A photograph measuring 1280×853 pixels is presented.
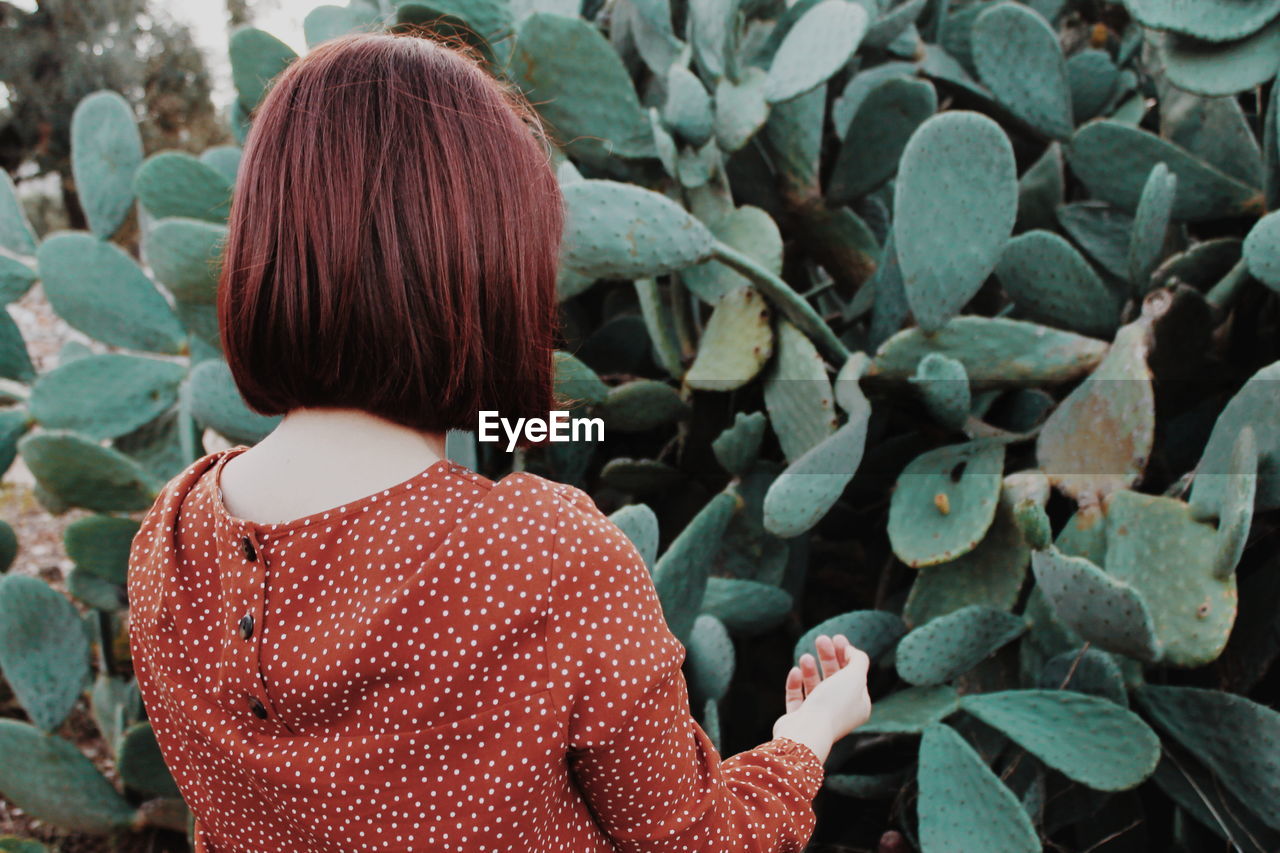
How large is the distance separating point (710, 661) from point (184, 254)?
110cm

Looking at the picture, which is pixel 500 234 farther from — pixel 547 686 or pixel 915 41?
pixel 915 41

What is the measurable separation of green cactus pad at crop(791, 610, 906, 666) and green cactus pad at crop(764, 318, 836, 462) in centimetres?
25

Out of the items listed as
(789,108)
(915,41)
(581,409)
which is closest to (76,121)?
(581,409)

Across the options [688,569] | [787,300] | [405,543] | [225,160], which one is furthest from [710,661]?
[225,160]

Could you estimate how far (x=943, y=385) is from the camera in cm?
140

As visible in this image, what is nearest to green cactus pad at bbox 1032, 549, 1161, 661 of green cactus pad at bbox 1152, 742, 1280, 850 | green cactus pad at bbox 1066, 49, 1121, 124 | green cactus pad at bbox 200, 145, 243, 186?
Answer: green cactus pad at bbox 1152, 742, 1280, 850

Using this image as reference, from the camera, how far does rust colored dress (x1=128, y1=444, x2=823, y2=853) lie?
60 cm

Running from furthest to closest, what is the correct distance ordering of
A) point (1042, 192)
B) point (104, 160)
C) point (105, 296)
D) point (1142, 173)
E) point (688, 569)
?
point (104, 160)
point (105, 296)
point (1042, 192)
point (1142, 173)
point (688, 569)

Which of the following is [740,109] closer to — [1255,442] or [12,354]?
[1255,442]

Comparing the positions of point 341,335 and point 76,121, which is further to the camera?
point 76,121

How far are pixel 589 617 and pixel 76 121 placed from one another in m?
1.96

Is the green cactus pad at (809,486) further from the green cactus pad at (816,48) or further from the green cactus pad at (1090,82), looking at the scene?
the green cactus pad at (1090,82)

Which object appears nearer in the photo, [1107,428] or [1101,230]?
[1107,428]

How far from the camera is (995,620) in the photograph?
51.5 inches
